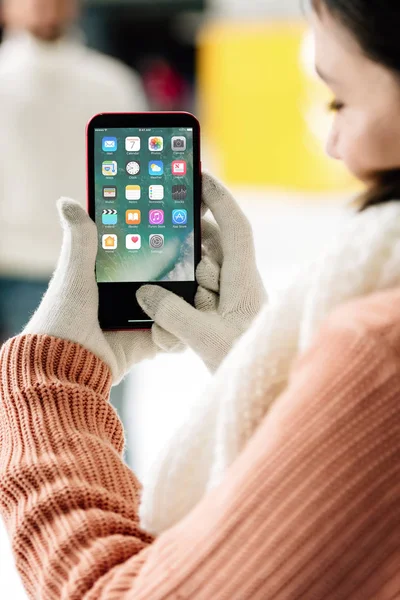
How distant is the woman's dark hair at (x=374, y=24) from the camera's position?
0.49m

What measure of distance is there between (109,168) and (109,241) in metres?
0.07

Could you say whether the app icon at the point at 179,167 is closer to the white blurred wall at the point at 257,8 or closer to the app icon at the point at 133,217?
the app icon at the point at 133,217

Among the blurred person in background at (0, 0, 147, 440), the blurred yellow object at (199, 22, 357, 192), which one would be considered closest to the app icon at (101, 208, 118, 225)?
the blurred person in background at (0, 0, 147, 440)

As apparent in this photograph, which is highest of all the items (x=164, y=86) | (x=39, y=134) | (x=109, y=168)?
(x=109, y=168)

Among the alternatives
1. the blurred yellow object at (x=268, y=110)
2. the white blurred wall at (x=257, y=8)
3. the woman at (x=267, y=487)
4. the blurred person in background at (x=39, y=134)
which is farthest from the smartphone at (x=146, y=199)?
the white blurred wall at (x=257, y=8)

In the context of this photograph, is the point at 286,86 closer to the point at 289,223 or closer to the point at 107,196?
the point at 289,223

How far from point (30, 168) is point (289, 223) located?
2102 millimetres

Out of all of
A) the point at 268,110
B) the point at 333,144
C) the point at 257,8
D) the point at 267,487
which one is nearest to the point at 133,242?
the point at 333,144

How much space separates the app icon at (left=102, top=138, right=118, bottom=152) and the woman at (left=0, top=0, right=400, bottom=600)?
26cm

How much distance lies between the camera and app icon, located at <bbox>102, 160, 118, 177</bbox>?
860 mm

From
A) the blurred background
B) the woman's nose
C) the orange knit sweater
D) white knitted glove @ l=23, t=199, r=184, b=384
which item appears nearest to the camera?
the orange knit sweater

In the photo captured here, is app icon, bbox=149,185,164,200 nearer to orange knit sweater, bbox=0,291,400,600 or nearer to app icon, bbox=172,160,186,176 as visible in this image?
app icon, bbox=172,160,186,176

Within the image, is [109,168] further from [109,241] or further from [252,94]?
[252,94]

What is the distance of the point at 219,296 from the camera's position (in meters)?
0.86
